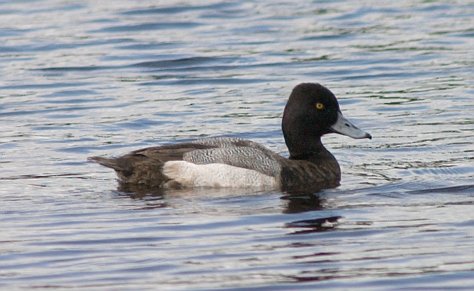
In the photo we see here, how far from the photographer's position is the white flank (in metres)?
12.7

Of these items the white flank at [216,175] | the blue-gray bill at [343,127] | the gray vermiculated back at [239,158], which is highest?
the blue-gray bill at [343,127]

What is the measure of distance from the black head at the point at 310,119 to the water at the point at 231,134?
48cm

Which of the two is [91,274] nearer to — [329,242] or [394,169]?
[329,242]

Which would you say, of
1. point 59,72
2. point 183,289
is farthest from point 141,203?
point 59,72

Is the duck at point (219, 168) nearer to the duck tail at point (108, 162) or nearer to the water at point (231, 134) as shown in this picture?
the duck tail at point (108, 162)

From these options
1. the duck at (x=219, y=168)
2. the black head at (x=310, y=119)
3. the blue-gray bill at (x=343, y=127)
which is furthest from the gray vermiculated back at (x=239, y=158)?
the blue-gray bill at (x=343, y=127)

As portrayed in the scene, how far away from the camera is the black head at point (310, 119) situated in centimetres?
1348

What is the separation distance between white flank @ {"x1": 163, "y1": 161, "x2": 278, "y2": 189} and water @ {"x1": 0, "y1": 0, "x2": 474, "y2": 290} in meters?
0.25

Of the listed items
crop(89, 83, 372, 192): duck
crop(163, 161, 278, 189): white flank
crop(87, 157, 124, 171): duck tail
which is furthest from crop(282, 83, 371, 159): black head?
crop(87, 157, 124, 171): duck tail

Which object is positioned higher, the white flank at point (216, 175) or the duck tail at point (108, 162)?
the duck tail at point (108, 162)

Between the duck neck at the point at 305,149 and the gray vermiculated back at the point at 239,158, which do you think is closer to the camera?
the gray vermiculated back at the point at 239,158

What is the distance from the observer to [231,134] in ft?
50.1

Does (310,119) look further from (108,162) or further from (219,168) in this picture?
(108,162)

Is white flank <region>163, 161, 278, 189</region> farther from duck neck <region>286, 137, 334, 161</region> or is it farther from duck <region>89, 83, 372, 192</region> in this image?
duck neck <region>286, 137, 334, 161</region>
